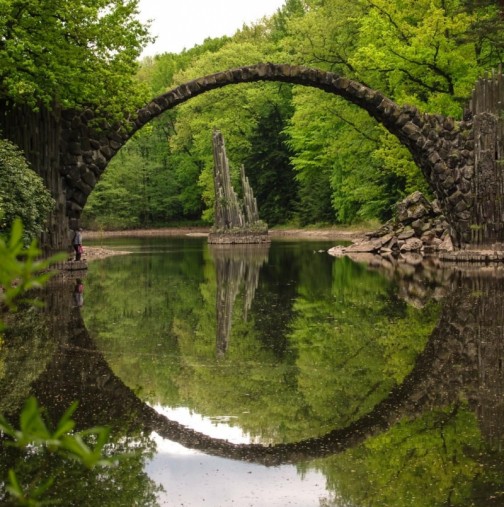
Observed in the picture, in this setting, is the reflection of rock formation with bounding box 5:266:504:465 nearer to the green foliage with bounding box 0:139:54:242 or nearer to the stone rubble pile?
the green foliage with bounding box 0:139:54:242

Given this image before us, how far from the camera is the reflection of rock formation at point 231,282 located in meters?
12.3

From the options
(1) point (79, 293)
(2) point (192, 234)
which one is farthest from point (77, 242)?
(2) point (192, 234)

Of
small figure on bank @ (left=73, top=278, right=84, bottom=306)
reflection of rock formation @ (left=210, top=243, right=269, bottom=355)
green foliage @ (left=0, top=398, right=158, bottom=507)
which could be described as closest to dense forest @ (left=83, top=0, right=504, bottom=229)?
reflection of rock formation @ (left=210, top=243, right=269, bottom=355)

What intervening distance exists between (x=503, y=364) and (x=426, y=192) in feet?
86.6

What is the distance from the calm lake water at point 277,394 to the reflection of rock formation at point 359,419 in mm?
25

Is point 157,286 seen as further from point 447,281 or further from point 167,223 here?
point 167,223

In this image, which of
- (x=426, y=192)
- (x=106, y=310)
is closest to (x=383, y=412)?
→ (x=106, y=310)

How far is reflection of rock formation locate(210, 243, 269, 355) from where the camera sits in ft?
40.5

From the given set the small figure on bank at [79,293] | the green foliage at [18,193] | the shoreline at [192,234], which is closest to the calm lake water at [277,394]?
the small figure on bank at [79,293]

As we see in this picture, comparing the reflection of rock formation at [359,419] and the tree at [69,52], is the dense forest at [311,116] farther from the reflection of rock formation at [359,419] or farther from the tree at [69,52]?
the reflection of rock formation at [359,419]

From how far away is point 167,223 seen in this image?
72688mm

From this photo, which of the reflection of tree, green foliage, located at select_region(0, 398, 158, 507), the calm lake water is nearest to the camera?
green foliage, located at select_region(0, 398, 158, 507)

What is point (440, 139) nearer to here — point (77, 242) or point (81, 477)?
point (77, 242)

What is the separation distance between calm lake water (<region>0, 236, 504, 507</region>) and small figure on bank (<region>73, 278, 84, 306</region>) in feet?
0.58
